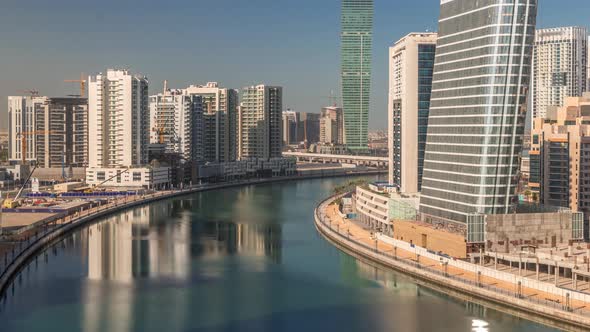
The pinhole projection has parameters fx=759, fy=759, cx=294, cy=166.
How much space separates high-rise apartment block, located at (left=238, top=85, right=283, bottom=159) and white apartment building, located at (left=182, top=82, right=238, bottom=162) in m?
2.02

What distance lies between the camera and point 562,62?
352 ft

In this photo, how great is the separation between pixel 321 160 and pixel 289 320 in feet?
407

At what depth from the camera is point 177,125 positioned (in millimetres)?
99062

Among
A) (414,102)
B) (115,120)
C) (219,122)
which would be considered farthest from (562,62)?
(115,120)

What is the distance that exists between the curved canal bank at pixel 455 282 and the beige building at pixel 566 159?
40.3ft

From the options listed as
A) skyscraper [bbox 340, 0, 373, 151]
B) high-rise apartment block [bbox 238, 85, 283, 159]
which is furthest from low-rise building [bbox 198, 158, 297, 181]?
skyscraper [bbox 340, 0, 373, 151]

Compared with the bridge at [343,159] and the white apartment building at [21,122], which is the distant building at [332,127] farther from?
the white apartment building at [21,122]

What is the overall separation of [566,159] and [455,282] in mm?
18683

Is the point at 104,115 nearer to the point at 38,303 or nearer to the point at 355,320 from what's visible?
the point at 38,303

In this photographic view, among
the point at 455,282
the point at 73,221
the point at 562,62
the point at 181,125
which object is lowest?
the point at 455,282

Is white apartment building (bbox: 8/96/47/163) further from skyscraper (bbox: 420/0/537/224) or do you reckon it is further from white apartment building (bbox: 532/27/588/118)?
skyscraper (bbox: 420/0/537/224)

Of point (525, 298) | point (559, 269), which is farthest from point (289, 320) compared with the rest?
point (559, 269)

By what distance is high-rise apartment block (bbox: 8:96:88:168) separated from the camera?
103m

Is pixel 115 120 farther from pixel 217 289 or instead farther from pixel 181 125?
pixel 217 289
